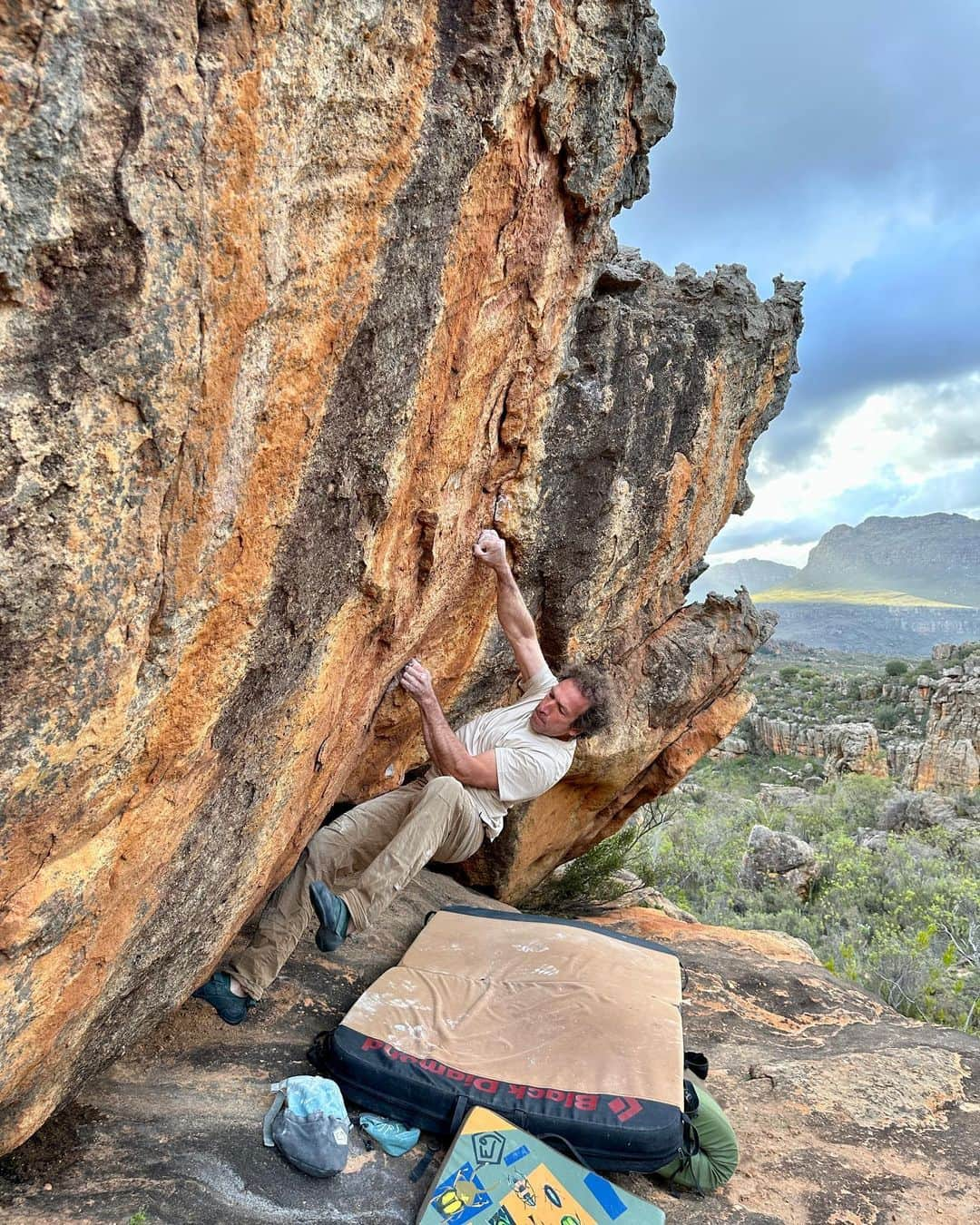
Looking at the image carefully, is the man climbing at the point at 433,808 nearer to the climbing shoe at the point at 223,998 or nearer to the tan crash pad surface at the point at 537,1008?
the climbing shoe at the point at 223,998

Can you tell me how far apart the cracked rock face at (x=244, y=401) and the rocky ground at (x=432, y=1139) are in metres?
0.27

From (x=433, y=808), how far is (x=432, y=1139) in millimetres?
1441

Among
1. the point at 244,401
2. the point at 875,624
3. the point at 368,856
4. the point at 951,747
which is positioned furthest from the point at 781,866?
the point at 875,624

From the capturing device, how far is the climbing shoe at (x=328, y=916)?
3.87 m

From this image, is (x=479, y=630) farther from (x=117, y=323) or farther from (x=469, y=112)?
(x=117, y=323)

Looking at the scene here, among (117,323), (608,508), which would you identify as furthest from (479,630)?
(117,323)

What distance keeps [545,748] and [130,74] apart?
11.3 feet

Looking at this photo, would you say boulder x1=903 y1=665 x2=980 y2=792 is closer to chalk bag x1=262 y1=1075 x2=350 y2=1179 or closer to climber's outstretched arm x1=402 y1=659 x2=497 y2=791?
climber's outstretched arm x1=402 y1=659 x2=497 y2=791

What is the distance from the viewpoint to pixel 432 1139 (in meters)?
3.17

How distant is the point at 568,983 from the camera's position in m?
4.10

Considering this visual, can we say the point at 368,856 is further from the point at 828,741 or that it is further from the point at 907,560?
the point at 907,560

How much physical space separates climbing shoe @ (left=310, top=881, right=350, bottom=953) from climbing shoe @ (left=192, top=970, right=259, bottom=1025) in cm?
43

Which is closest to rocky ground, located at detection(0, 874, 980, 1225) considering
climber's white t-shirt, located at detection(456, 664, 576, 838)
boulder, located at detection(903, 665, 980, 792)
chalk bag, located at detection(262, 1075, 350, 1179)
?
chalk bag, located at detection(262, 1075, 350, 1179)

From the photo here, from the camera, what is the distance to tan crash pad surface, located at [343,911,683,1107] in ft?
11.5
